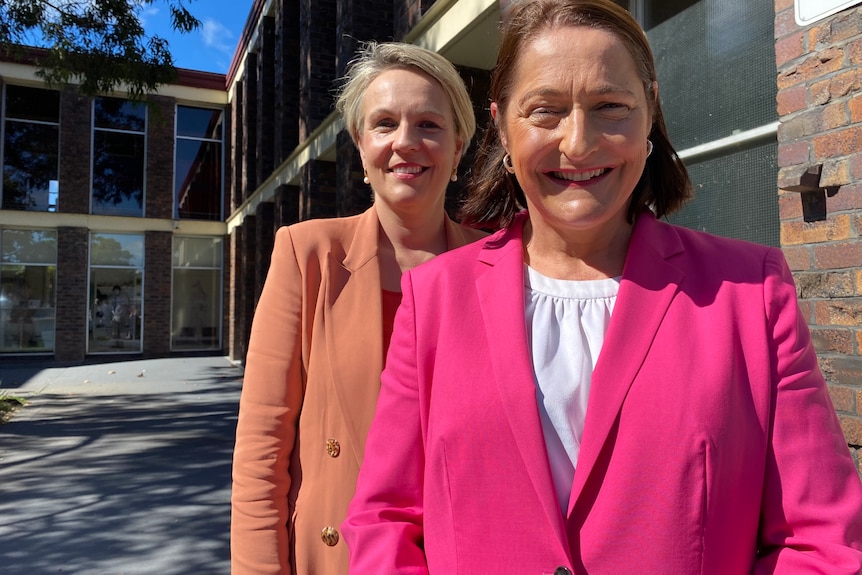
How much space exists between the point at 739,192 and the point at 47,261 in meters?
19.1

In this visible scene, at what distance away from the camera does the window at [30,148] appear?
691 inches

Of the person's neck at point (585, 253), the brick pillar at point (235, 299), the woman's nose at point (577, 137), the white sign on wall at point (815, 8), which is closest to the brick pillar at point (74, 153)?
the brick pillar at point (235, 299)

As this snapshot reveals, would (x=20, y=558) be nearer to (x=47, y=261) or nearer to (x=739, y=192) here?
(x=739, y=192)

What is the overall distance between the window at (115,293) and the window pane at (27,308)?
1047 millimetres

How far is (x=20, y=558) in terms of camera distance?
4.24 m

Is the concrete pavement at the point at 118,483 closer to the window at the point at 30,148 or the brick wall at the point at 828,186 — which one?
the brick wall at the point at 828,186

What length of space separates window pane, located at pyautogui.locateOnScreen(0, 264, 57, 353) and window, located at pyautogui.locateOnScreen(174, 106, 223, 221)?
13.5 feet

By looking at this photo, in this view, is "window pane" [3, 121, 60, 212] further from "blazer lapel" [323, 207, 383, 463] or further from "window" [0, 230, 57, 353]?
"blazer lapel" [323, 207, 383, 463]

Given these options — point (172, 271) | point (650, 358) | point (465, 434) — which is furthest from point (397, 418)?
point (172, 271)

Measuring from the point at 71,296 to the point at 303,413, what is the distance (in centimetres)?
1862

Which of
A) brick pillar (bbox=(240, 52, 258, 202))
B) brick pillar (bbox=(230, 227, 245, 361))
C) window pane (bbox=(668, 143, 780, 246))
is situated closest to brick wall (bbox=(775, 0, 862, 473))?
window pane (bbox=(668, 143, 780, 246))

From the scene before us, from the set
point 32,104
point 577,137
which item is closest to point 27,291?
point 32,104

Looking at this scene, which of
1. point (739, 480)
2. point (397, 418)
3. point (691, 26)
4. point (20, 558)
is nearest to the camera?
point (739, 480)

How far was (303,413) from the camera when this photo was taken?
1828mm
